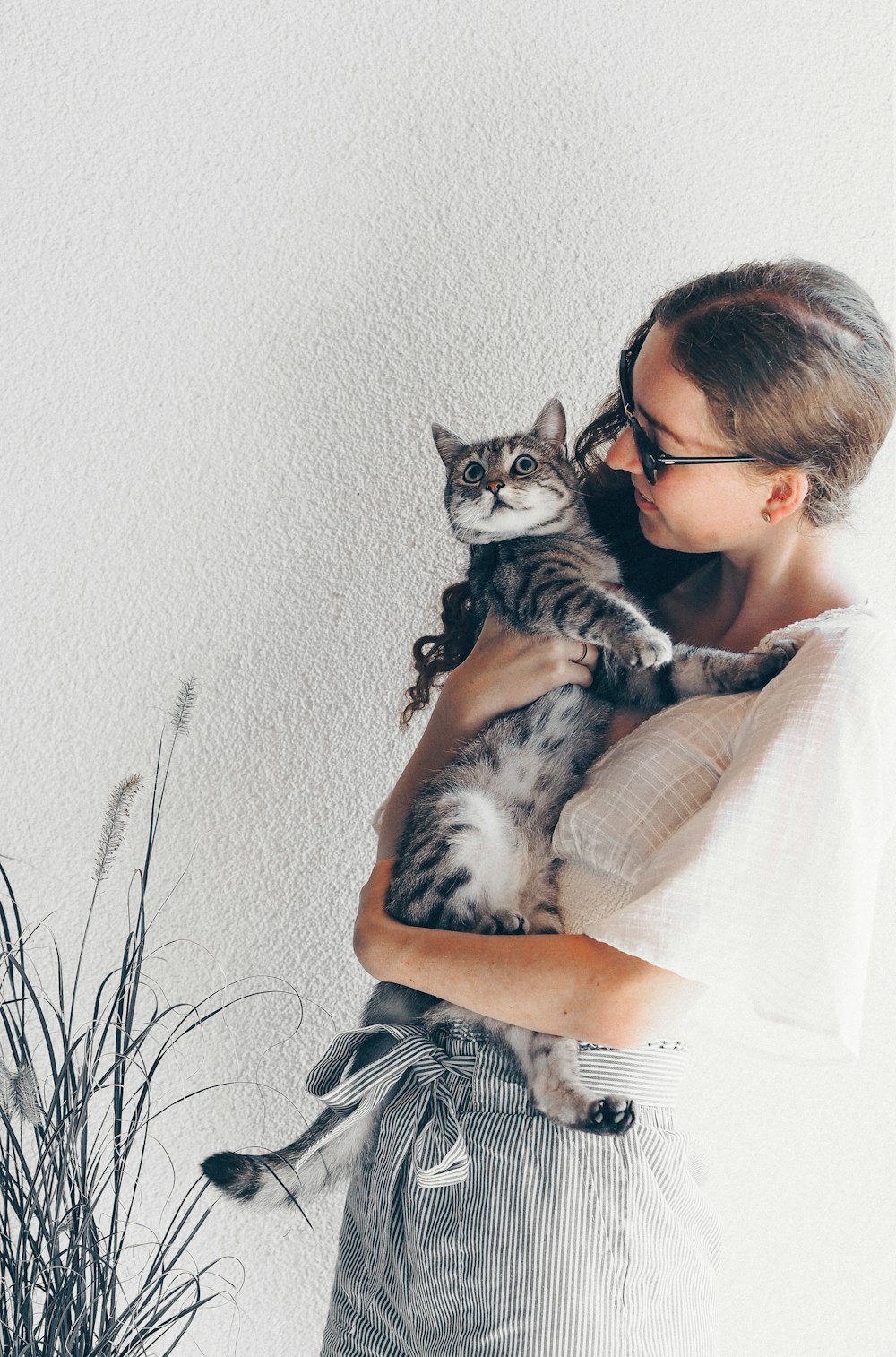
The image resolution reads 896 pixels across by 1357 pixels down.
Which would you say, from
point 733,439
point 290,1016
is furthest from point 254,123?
point 290,1016

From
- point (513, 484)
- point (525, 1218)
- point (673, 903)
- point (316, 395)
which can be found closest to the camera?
point (673, 903)

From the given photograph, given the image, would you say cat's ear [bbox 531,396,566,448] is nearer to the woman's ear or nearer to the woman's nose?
the woman's nose

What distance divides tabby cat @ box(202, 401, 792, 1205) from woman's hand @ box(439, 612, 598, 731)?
0.01 metres

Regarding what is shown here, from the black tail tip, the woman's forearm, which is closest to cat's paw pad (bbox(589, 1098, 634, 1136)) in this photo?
the woman's forearm

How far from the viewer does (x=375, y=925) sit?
1.29 meters

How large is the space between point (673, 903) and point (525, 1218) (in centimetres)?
40

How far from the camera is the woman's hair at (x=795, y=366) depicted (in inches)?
45.3

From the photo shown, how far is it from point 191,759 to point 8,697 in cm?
30

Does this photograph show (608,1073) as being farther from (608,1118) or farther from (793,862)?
(793,862)

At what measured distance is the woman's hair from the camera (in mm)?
1150

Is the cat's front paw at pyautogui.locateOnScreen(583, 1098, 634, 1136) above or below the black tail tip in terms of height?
above

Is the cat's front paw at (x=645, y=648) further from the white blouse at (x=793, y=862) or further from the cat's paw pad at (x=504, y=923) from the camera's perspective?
the cat's paw pad at (x=504, y=923)

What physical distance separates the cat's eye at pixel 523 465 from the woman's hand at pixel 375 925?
1.87 ft

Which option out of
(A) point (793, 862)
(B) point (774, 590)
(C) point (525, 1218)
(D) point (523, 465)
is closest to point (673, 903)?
(A) point (793, 862)
